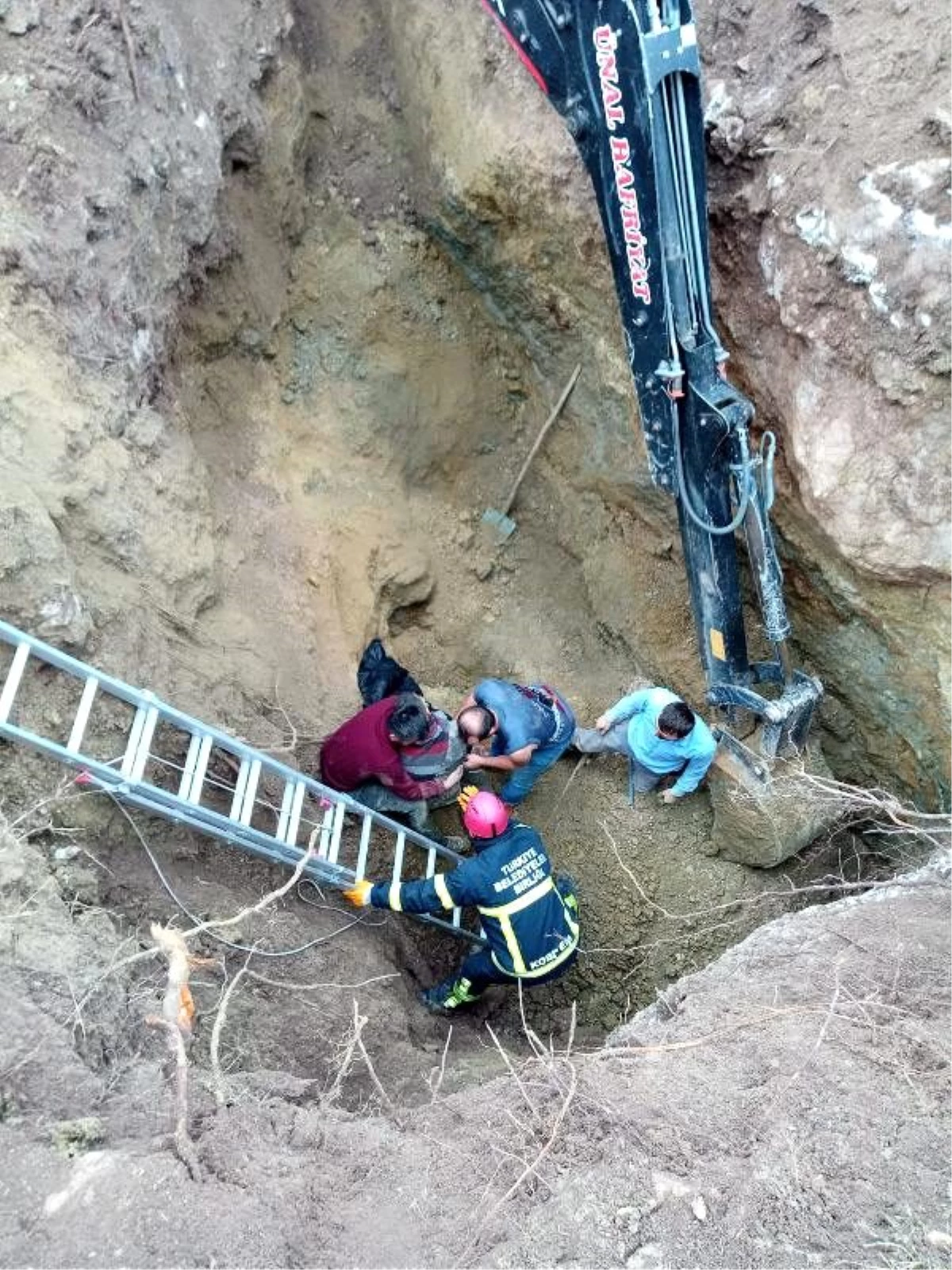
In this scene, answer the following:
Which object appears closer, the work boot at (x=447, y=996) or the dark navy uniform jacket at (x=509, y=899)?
the dark navy uniform jacket at (x=509, y=899)

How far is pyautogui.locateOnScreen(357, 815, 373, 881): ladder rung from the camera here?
15.0 feet

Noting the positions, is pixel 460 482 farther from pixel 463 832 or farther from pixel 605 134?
pixel 605 134

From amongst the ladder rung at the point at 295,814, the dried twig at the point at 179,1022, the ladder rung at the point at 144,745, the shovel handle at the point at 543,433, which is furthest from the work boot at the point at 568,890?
the shovel handle at the point at 543,433

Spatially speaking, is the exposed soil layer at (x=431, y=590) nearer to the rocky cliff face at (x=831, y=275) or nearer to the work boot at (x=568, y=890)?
the rocky cliff face at (x=831, y=275)

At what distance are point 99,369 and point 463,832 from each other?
314 centimetres

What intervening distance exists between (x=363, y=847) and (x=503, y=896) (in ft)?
2.42

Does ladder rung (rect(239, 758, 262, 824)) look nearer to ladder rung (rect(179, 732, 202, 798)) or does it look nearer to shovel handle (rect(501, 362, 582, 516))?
ladder rung (rect(179, 732, 202, 798))

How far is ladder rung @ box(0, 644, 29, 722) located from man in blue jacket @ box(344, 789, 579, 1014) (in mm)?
1722

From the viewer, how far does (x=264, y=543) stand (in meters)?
5.50

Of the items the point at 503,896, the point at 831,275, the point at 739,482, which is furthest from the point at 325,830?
the point at 831,275

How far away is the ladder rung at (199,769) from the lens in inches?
155

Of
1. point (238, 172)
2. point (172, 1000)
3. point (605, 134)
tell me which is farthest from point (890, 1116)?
point (238, 172)

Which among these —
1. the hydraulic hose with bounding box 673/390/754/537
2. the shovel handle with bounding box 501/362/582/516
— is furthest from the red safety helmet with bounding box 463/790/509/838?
the shovel handle with bounding box 501/362/582/516

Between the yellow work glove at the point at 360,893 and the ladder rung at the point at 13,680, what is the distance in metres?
1.68
